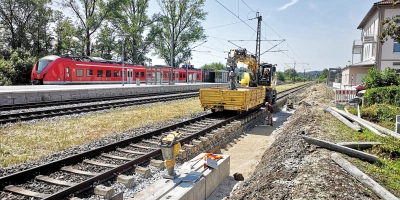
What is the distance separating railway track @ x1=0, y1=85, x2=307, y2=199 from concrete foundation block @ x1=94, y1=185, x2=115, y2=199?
30cm

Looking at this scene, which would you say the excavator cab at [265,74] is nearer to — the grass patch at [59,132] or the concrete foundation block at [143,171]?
the grass patch at [59,132]

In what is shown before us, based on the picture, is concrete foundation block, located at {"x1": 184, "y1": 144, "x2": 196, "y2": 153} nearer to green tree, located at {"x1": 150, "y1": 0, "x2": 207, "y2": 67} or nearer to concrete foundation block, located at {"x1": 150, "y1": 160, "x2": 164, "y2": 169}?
concrete foundation block, located at {"x1": 150, "y1": 160, "x2": 164, "y2": 169}

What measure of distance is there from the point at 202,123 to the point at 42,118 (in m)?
6.81

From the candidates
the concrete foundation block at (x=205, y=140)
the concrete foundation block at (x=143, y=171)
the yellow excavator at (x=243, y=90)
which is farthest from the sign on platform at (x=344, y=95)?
the concrete foundation block at (x=143, y=171)

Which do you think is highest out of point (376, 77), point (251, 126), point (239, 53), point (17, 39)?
point (17, 39)

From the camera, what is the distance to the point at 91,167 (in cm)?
635

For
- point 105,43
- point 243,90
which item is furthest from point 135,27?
point 243,90

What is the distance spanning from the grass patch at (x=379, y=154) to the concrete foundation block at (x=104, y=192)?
14.8ft

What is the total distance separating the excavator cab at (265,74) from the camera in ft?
57.6

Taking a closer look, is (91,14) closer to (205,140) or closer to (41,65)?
(41,65)

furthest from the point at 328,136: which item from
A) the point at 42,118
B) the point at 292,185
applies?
the point at 42,118

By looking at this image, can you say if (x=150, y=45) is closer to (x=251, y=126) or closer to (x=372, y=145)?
(x=251, y=126)

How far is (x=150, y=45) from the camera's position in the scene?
59.8m

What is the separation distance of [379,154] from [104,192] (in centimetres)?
593
